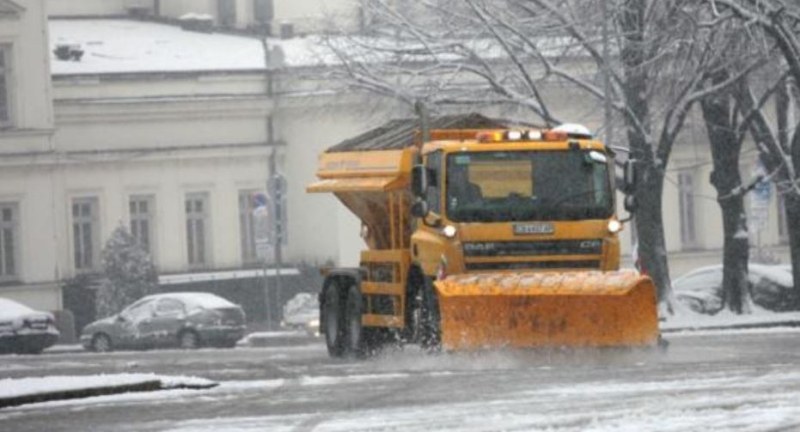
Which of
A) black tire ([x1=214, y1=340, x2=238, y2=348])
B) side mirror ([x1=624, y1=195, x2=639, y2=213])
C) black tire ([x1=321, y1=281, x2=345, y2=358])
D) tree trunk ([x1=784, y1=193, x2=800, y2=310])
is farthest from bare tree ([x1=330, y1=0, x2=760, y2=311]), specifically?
side mirror ([x1=624, y1=195, x2=639, y2=213])

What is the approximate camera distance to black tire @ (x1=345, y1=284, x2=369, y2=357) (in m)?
33.0

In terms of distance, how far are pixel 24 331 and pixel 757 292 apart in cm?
1577

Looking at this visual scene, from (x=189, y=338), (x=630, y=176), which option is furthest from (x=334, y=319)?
(x=189, y=338)

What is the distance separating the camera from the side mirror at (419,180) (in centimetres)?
2978

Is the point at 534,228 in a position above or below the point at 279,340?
above

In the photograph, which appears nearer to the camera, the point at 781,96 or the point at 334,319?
the point at 334,319

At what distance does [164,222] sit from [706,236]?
17083 mm

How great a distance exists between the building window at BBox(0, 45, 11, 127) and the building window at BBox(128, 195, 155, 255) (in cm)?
626

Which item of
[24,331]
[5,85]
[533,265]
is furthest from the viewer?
[5,85]

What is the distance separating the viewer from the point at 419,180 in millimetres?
29828

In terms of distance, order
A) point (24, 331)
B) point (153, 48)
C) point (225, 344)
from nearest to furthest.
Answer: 1. point (24, 331)
2. point (225, 344)
3. point (153, 48)

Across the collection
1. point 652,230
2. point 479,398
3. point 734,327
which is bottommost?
point 734,327

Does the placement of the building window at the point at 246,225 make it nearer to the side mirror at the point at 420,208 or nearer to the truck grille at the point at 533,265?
the side mirror at the point at 420,208

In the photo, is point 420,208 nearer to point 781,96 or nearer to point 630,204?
point 630,204
